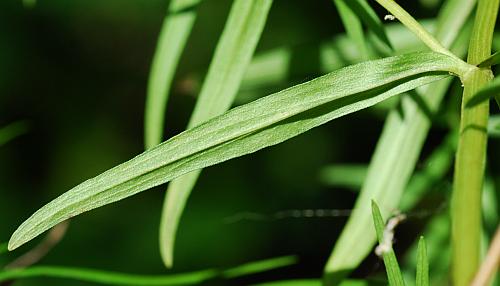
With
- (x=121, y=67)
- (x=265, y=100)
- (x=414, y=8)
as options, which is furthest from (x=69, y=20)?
(x=265, y=100)

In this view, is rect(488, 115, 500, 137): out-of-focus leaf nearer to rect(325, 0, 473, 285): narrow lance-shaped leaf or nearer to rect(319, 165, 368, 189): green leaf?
rect(325, 0, 473, 285): narrow lance-shaped leaf

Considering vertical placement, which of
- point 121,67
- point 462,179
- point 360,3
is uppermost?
point 121,67

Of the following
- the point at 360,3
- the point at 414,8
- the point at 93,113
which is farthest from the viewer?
the point at 93,113

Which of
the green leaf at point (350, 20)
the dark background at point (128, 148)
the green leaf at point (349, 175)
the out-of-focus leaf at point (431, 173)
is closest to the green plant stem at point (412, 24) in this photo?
the green leaf at point (350, 20)

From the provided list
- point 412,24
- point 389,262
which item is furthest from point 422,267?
point 412,24

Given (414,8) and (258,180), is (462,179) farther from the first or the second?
(258,180)

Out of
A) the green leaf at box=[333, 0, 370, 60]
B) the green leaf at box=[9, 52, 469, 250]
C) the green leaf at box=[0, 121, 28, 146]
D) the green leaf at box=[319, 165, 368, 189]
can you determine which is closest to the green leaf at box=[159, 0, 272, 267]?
the green leaf at box=[333, 0, 370, 60]

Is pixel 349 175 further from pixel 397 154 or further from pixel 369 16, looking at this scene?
pixel 369 16
